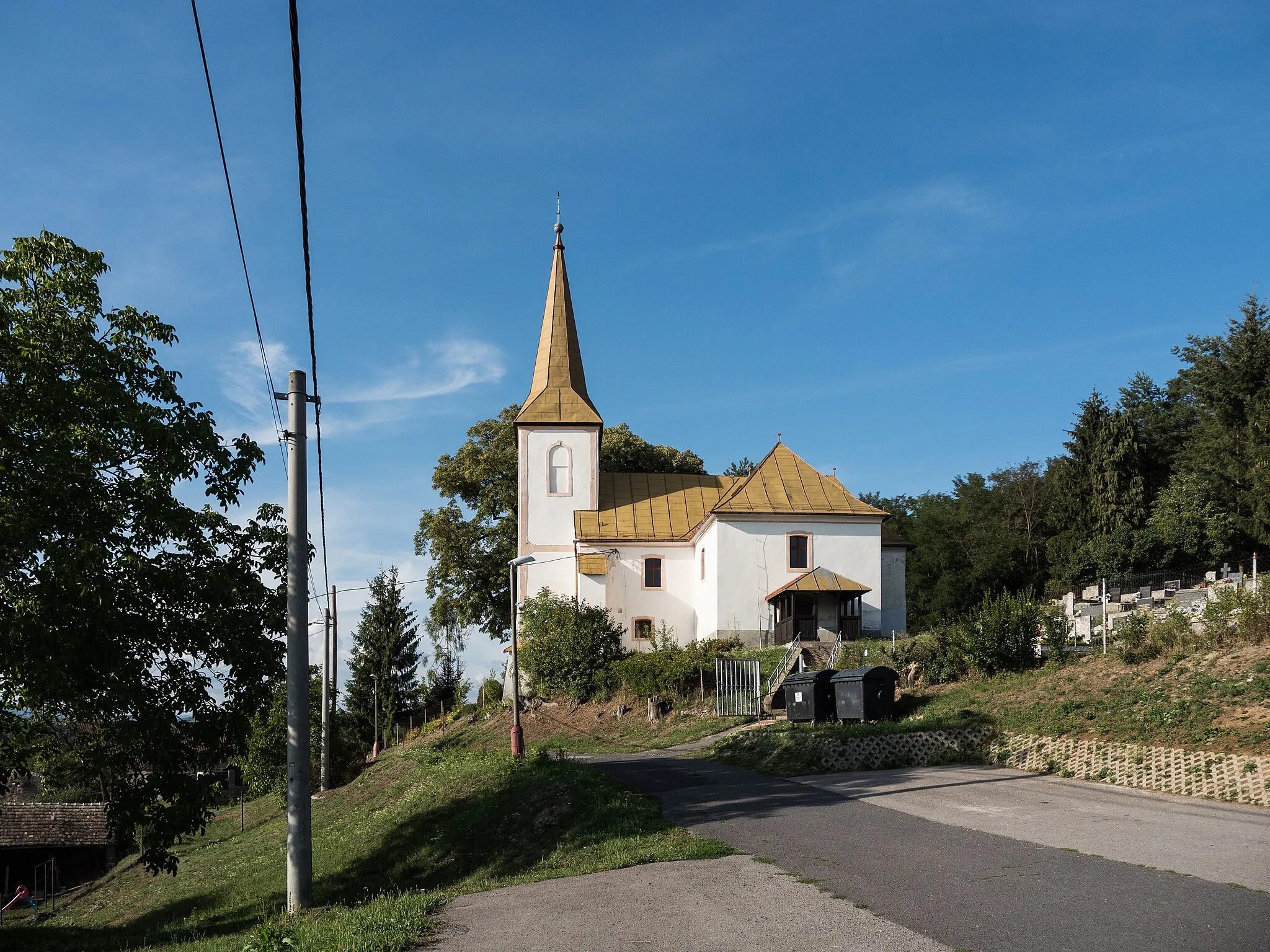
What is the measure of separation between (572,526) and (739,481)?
7365 mm

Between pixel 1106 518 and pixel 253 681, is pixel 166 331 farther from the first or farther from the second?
pixel 1106 518

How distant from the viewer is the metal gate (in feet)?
93.8

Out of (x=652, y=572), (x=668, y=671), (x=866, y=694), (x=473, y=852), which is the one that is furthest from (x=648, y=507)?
(x=473, y=852)

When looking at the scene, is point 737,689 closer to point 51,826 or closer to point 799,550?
point 799,550

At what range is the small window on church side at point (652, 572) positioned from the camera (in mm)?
43250

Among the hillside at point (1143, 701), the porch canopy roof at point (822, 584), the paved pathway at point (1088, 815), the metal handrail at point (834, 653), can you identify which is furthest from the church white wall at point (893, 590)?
the paved pathway at point (1088, 815)

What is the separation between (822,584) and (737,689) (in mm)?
9487

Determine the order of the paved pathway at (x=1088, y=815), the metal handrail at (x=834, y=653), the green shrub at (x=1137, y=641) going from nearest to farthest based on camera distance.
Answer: the paved pathway at (x=1088, y=815) < the green shrub at (x=1137, y=641) < the metal handrail at (x=834, y=653)

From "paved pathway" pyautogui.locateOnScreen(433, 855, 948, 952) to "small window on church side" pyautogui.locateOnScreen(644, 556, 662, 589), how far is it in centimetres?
3316

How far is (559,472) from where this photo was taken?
45156mm

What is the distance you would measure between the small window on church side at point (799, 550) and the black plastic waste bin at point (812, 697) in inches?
654

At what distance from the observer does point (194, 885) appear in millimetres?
19047

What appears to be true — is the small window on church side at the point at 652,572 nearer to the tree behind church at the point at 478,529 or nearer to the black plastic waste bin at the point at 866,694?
the tree behind church at the point at 478,529

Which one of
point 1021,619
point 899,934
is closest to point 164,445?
point 899,934
